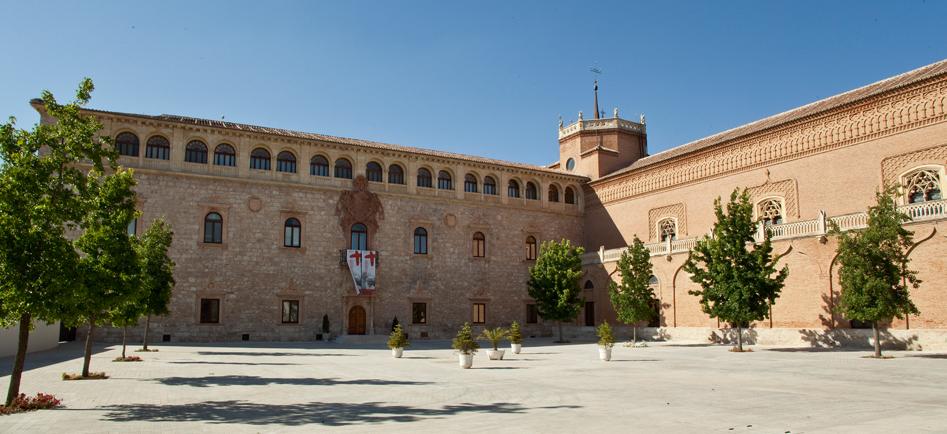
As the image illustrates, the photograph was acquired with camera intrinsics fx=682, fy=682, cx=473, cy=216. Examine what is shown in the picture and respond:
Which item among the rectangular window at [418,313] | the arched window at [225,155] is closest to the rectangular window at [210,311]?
the arched window at [225,155]

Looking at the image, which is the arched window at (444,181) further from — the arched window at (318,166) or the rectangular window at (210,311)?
the rectangular window at (210,311)

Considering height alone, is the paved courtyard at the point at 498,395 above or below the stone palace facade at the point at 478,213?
below

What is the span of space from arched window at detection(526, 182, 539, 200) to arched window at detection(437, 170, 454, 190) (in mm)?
5238

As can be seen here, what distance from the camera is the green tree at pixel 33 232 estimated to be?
9953 millimetres

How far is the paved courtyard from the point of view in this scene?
9.01 metres

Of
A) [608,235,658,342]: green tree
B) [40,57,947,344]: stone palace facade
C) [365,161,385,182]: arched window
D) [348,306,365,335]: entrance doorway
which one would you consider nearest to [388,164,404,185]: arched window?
[40,57,947,344]: stone palace facade

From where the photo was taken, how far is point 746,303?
25531 mm

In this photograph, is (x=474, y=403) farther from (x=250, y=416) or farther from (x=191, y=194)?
(x=191, y=194)

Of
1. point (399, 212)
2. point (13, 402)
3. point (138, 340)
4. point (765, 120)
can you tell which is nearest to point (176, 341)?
point (138, 340)

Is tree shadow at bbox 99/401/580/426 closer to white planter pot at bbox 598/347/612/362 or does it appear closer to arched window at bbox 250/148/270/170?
white planter pot at bbox 598/347/612/362

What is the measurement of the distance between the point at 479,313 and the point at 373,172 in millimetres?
9731

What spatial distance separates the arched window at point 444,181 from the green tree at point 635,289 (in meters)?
10.8

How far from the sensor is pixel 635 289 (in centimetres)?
3250

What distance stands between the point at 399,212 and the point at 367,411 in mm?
26438
